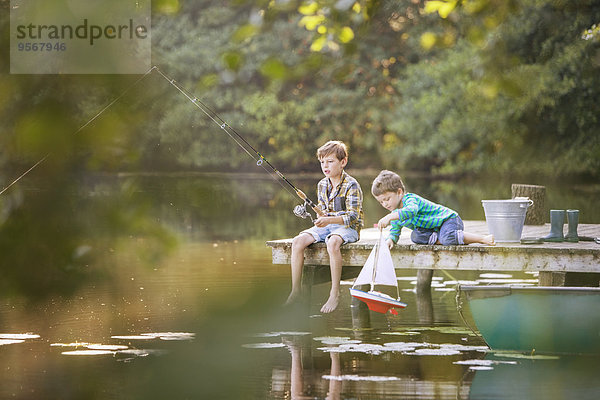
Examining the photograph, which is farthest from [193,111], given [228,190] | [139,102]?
[139,102]

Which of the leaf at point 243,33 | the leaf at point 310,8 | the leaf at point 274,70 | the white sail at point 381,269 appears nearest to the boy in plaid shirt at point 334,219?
the white sail at point 381,269

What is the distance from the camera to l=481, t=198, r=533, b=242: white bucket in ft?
24.4

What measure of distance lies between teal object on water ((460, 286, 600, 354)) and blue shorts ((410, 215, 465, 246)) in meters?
1.14

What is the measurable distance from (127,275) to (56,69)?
864cm

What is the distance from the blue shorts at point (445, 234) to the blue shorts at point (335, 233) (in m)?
0.45

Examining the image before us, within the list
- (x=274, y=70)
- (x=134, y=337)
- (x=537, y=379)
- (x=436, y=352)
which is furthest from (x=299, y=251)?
(x=274, y=70)

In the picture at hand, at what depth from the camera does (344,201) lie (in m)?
7.54

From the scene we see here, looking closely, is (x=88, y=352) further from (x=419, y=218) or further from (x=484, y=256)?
(x=484, y=256)

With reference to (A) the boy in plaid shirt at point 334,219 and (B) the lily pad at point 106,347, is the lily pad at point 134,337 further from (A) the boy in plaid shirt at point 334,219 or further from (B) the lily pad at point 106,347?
(A) the boy in plaid shirt at point 334,219

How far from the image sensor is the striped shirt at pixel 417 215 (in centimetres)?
703

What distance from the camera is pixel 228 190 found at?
2909cm

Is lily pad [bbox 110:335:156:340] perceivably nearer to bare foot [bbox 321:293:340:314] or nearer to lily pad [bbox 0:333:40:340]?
lily pad [bbox 0:333:40:340]

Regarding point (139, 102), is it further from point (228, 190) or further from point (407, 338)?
point (228, 190)

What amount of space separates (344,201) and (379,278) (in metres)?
0.87
